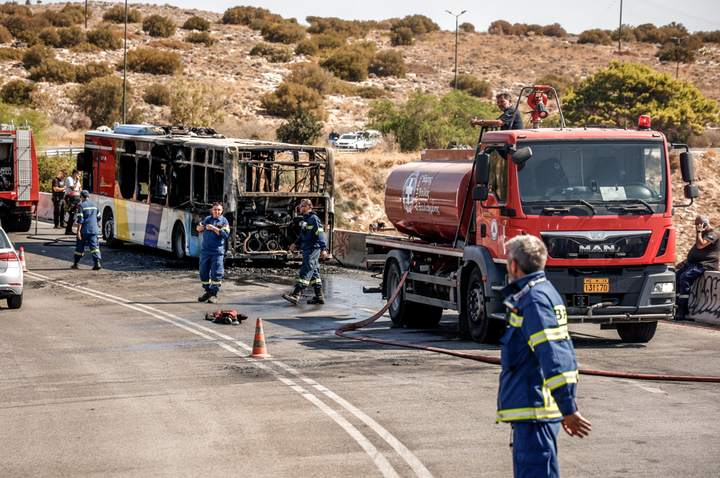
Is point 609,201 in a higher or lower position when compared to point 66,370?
higher

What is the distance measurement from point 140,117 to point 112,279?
163ft

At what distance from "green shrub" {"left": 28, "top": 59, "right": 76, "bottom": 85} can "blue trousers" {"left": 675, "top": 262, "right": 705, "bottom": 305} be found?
71.4 metres

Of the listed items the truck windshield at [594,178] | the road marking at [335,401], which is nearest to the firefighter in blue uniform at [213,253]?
the road marking at [335,401]

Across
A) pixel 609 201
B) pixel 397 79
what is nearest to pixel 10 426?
pixel 609 201

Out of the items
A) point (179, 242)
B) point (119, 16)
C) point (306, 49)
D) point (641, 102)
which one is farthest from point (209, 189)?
point (119, 16)

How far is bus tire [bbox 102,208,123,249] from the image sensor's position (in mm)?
27234

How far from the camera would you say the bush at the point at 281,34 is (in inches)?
4144

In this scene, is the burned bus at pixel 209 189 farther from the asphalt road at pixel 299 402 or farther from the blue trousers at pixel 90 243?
the asphalt road at pixel 299 402

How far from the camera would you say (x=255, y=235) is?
21.9 meters

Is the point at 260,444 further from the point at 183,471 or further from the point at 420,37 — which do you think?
the point at 420,37

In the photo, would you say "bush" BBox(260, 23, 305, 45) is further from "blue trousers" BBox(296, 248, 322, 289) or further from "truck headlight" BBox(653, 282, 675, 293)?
"truck headlight" BBox(653, 282, 675, 293)

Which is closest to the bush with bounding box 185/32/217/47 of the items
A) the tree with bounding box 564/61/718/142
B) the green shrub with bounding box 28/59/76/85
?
the green shrub with bounding box 28/59/76/85

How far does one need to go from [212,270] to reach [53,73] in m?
67.4

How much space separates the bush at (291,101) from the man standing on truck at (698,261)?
59536 millimetres
